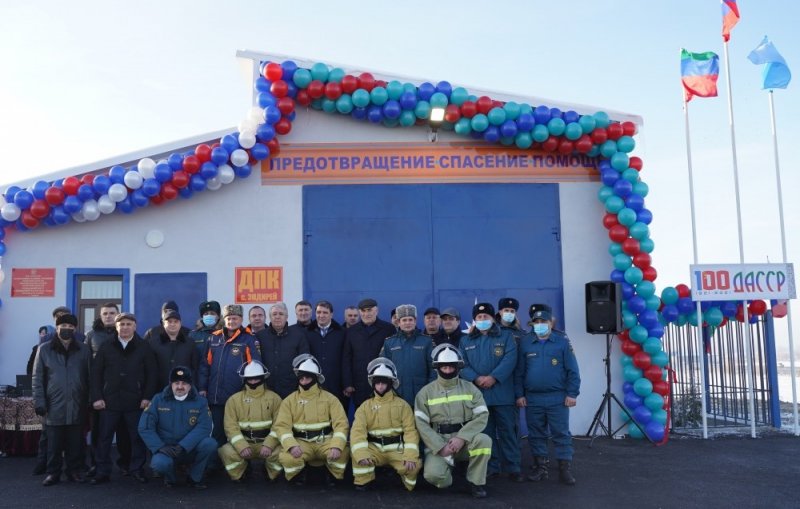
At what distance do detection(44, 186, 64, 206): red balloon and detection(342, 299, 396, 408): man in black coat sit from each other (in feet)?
14.2

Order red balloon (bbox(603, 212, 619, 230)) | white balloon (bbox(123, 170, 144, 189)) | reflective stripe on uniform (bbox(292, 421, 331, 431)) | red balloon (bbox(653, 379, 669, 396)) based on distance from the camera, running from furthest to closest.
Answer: red balloon (bbox(603, 212, 619, 230)) < red balloon (bbox(653, 379, 669, 396)) < white balloon (bbox(123, 170, 144, 189)) < reflective stripe on uniform (bbox(292, 421, 331, 431))

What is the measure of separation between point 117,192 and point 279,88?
2576 mm

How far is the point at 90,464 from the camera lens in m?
8.23

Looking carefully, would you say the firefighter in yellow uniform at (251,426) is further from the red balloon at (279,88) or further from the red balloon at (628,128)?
the red balloon at (628,128)

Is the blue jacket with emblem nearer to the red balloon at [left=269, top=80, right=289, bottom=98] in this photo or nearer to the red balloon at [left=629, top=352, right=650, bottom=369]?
the red balloon at [left=269, top=80, right=289, bottom=98]

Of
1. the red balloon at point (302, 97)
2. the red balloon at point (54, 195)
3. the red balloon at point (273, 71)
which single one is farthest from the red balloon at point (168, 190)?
the red balloon at point (302, 97)

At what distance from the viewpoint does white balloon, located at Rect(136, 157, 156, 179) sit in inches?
371

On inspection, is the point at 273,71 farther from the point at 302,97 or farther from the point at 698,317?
the point at 698,317

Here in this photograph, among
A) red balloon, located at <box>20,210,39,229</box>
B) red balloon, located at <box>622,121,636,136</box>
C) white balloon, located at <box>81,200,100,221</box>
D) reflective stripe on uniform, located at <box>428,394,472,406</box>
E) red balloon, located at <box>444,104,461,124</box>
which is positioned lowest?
reflective stripe on uniform, located at <box>428,394,472,406</box>

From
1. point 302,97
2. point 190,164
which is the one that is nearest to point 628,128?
point 302,97

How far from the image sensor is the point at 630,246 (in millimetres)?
9977

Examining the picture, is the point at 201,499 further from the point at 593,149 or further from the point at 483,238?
the point at 593,149

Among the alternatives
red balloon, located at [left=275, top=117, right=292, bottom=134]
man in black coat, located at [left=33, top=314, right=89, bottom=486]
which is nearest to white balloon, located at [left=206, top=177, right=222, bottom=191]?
red balloon, located at [left=275, top=117, right=292, bottom=134]

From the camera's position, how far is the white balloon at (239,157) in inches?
383
